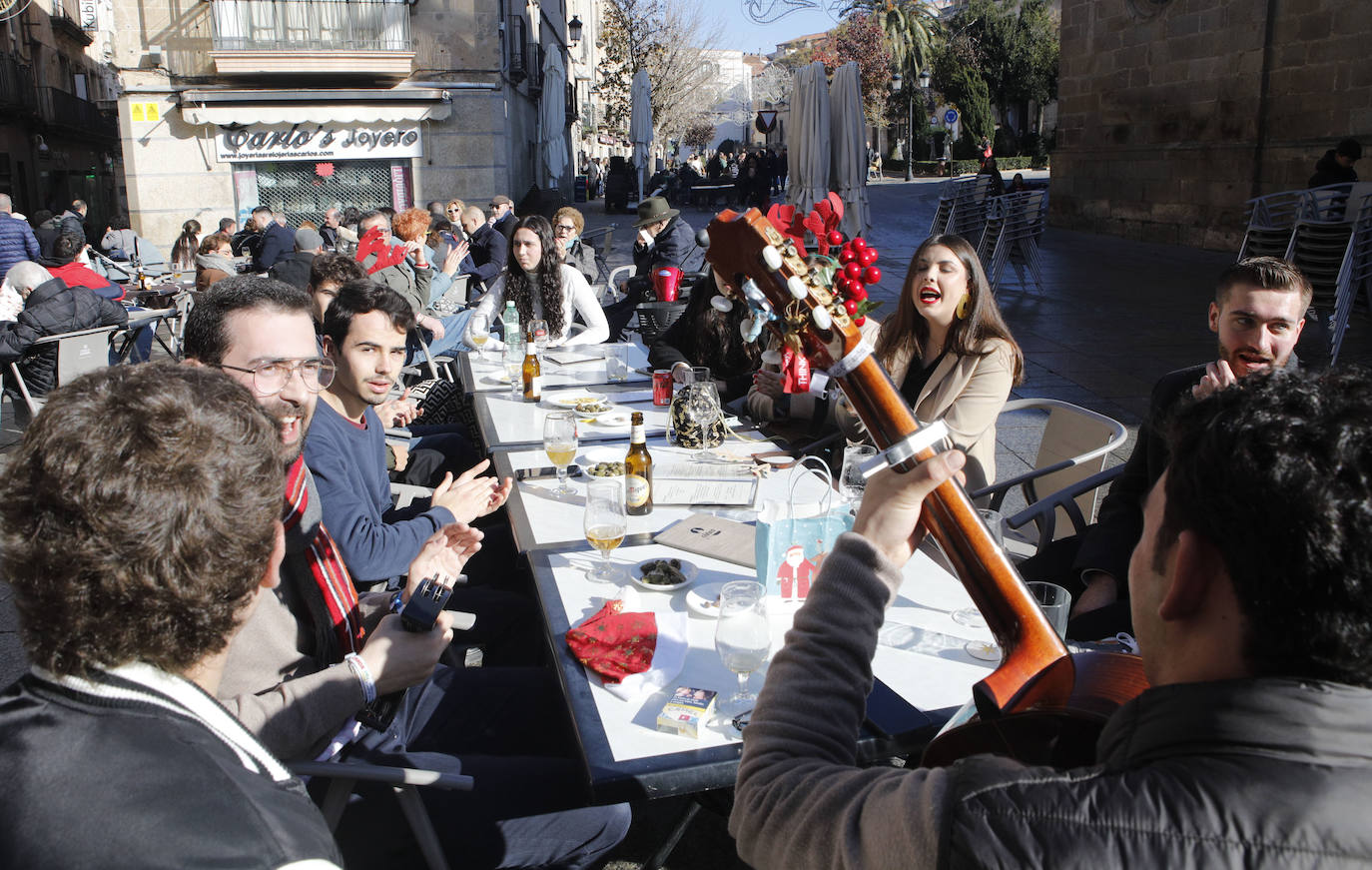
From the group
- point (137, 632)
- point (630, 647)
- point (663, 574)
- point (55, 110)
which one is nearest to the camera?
point (137, 632)

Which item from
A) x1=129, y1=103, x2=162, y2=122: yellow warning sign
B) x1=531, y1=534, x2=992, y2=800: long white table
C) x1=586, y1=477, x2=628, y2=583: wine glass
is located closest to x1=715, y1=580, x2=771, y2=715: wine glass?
x1=531, y1=534, x2=992, y2=800: long white table

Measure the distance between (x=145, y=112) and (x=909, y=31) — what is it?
114ft

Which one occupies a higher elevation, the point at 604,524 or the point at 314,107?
the point at 314,107

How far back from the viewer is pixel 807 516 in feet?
7.32

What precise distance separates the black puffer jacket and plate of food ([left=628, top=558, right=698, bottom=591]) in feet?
19.1

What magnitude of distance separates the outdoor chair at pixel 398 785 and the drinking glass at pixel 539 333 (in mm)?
3891

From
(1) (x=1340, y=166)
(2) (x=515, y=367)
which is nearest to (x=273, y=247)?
(2) (x=515, y=367)

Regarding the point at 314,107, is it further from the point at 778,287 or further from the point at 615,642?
the point at 778,287

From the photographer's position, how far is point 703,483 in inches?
122

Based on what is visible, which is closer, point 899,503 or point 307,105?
point 899,503

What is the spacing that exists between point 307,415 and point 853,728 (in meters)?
1.85

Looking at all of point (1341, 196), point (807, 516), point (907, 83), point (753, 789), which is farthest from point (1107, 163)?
point (907, 83)

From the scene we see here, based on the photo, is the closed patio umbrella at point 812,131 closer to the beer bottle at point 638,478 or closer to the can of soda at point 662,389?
the can of soda at point 662,389

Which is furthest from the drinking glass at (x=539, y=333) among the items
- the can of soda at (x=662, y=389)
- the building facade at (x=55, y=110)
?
the building facade at (x=55, y=110)
